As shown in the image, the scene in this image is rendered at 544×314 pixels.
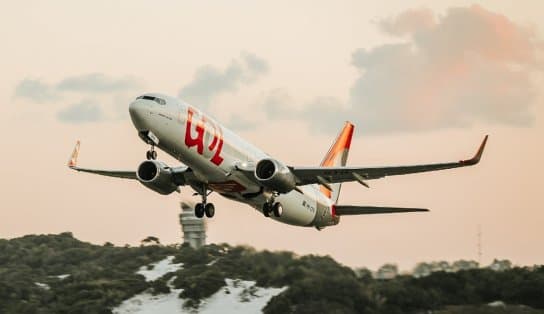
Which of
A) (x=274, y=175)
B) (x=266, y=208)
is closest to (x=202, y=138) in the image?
(x=274, y=175)

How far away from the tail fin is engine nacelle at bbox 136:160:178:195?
1576 cm

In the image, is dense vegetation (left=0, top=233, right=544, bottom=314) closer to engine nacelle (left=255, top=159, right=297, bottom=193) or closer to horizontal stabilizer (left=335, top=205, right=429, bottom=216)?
horizontal stabilizer (left=335, top=205, right=429, bottom=216)

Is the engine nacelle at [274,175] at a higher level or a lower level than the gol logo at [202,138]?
lower

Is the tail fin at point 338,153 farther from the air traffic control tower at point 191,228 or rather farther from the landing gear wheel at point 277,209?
the air traffic control tower at point 191,228

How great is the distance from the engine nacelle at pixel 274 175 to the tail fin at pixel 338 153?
15314 mm

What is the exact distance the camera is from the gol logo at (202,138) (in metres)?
44.7

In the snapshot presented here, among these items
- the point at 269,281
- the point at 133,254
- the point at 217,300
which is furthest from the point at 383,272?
the point at 133,254

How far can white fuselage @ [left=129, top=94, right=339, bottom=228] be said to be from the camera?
43781 millimetres

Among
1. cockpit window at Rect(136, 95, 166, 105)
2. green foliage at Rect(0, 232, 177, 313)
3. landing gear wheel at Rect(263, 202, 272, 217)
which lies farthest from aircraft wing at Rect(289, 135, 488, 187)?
green foliage at Rect(0, 232, 177, 313)

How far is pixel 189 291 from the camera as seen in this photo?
323 ft

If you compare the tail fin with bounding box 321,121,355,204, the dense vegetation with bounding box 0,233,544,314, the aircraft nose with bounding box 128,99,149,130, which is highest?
the tail fin with bounding box 321,121,355,204

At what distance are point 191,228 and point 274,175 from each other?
8649cm

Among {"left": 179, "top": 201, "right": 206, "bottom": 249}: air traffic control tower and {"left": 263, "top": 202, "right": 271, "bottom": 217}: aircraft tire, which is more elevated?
{"left": 179, "top": 201, "right": 206, "bottom": 249}: air traffic control tower

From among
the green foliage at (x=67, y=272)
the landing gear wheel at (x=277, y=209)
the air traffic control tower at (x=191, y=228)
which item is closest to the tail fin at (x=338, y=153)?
the landing gear wheel at (x=277, y=209)
